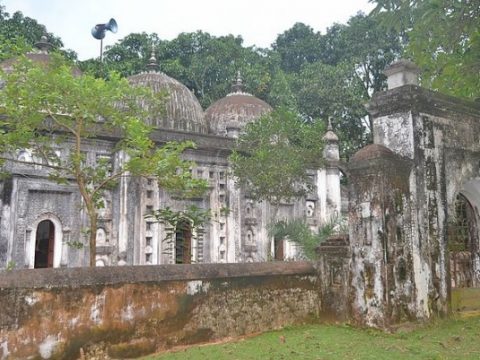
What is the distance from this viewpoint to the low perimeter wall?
4.41 m

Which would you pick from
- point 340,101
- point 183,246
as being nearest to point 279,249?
point 183,246

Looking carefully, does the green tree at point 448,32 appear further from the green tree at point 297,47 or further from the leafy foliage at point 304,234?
the green tree at point 297,47

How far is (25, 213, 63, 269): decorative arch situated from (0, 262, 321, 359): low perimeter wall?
653 centimetres

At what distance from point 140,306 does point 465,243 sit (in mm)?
5323

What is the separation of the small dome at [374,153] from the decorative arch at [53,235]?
24.3 feet

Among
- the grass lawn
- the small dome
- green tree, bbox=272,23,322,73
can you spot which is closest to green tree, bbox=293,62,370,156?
green tree, bbox=272,23,322,73

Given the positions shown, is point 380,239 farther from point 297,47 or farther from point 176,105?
point 297,47

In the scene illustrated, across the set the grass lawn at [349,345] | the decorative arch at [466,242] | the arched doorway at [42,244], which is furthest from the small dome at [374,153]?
the arched doorway at [42,244]

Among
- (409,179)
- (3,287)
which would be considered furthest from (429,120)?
(3,287)

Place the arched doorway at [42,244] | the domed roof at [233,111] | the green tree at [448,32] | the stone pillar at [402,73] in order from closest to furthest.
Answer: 1. the stone pillar at [402,73]
2. the green tree at [448,32]
3. the arched doorway at [42,244]
4. the domed roof at [233,111]

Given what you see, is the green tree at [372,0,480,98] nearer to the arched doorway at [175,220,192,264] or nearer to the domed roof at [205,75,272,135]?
the arched doorway at [175,220,192,264]

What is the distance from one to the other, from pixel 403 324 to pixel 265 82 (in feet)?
63.4

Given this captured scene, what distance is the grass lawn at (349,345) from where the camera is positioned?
4.82 m

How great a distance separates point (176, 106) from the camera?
52.5 ft
